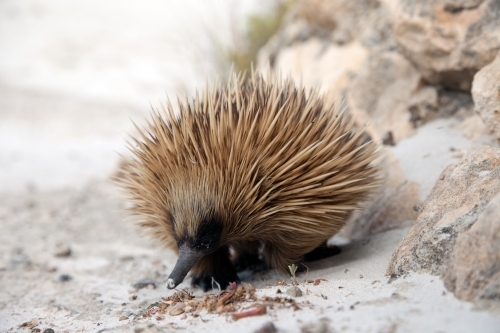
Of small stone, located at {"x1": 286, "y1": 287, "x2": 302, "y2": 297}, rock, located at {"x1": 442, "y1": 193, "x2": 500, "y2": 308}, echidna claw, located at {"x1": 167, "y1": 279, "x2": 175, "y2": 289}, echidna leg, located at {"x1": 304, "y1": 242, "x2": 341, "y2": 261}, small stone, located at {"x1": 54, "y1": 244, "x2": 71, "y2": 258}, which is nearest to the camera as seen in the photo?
rock, located at {"x1": 442, "y1": 193, "x2": 500, "y2": 308}

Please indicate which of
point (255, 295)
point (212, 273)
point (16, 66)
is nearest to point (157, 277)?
point (212, 273)

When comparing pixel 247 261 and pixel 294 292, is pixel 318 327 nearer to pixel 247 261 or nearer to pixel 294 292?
pixel 294 292

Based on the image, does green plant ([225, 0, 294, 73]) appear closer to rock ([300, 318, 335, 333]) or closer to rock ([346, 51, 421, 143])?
rock ([346, 51, 421, 143])

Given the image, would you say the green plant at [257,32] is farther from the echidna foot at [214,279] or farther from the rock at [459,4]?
the echidna foot at [214,279]

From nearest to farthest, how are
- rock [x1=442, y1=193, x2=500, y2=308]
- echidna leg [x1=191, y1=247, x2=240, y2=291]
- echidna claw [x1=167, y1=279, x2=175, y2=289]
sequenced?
1. rock [x1=442, y1=193, x2=500, y2=308]
2. echidna claw [x1=167, y1=279, x2=175, y2=289]
3. echidna leg [x1=191, y1=247, x2=240, y2=291]

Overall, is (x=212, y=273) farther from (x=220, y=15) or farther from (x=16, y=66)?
(x=16, y=66)

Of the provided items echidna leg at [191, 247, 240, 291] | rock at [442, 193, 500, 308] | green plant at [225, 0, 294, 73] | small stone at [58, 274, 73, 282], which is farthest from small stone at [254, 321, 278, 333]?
green plant at [225, 0, 294, 73]

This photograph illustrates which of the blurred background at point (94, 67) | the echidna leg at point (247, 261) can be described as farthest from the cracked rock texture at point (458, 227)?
the blurred background at point (94, 67)
